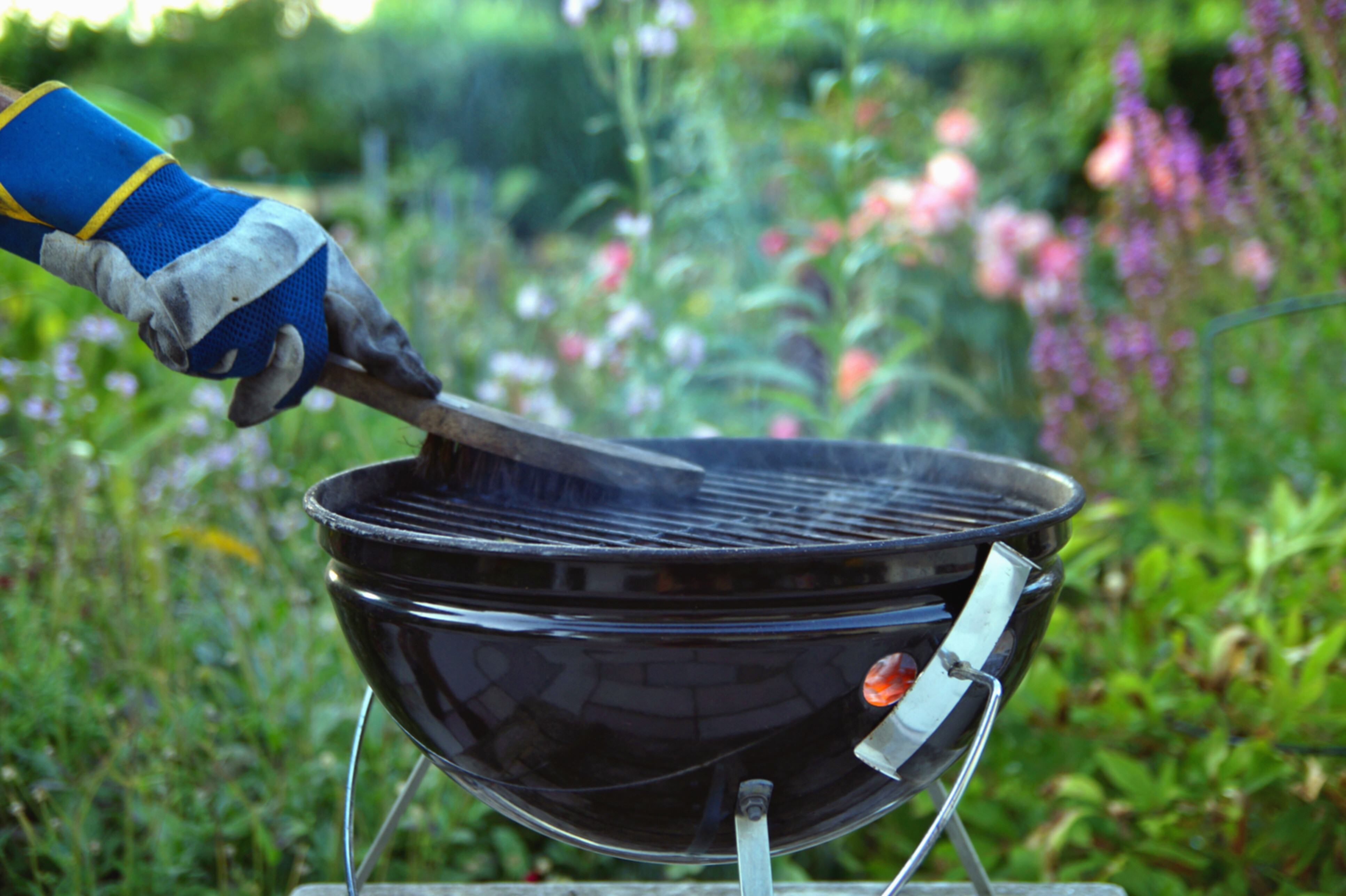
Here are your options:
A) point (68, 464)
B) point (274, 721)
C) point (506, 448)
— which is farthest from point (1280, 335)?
point (68, 464)

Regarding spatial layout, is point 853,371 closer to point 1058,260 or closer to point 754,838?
point 1058,260

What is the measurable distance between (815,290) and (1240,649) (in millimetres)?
3274

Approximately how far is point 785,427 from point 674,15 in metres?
1.33

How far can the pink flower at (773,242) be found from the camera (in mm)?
3924

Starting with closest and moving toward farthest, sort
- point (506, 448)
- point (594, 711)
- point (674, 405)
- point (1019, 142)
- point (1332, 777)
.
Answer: point (594, 711) < point (506, 448) < point (1332, 777) < point (674, 405) < point (1019, 142)

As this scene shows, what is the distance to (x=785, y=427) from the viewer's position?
332 centimetres

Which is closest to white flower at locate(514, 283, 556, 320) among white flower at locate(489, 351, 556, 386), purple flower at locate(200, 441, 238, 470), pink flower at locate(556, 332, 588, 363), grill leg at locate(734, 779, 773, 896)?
white flower at locate(489, 351, 556, 386)

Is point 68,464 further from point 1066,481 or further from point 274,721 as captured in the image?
point 1066,481

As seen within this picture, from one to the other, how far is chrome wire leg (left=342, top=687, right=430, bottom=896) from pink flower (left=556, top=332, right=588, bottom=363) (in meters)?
2.27

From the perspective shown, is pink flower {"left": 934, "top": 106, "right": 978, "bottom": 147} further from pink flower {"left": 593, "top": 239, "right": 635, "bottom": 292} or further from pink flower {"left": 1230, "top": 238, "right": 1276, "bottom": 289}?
pink flower {"left": 593, "top": 239, "right": 635, "bottom": 292}

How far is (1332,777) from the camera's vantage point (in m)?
1.62

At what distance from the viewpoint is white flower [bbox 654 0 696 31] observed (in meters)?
2.61

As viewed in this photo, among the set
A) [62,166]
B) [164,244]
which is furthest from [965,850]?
[62,166]

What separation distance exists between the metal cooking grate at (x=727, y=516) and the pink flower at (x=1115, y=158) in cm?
211
